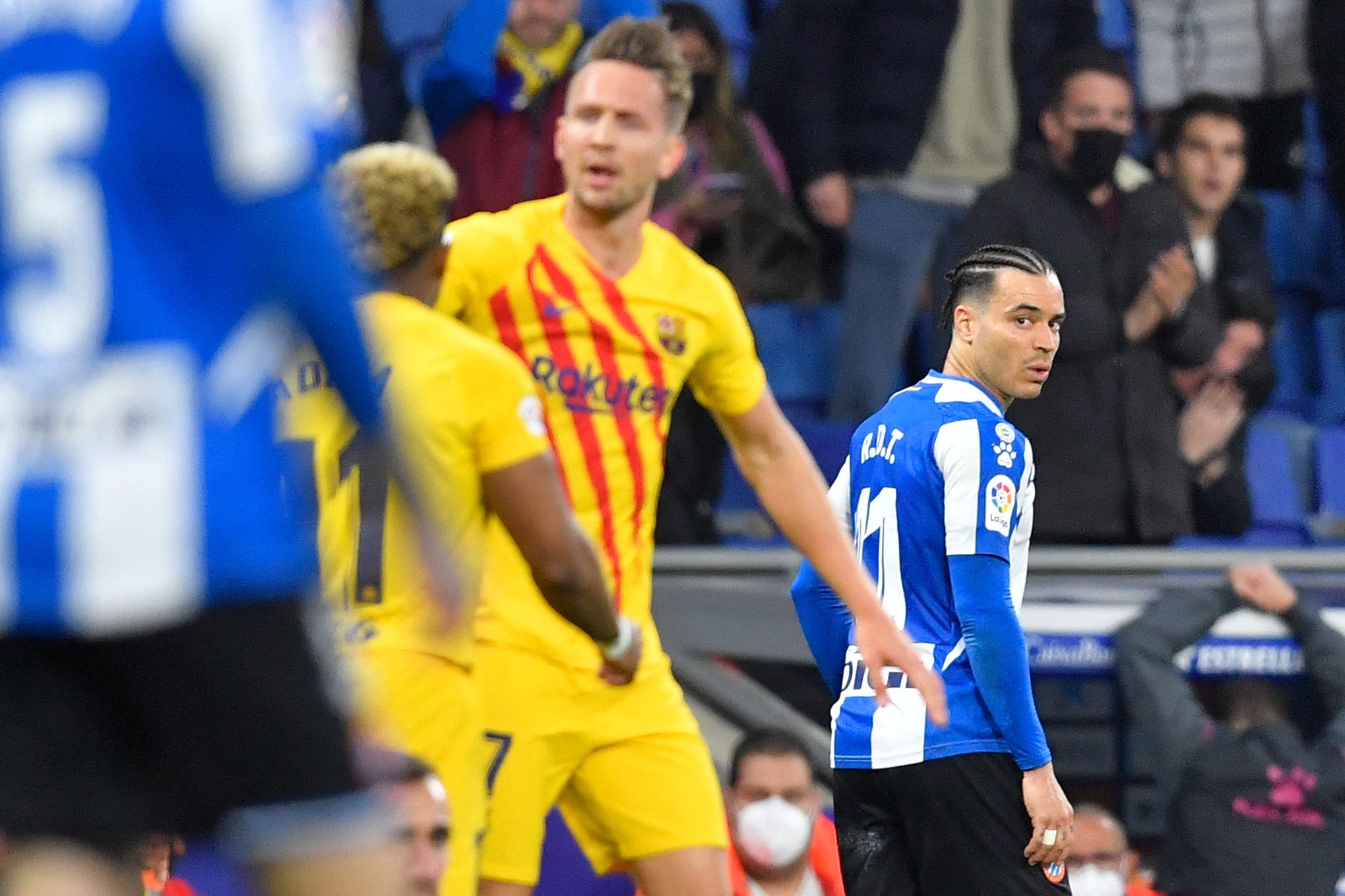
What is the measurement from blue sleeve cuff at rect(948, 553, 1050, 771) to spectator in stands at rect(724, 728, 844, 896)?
187 cm

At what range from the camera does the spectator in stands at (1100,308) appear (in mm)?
7402

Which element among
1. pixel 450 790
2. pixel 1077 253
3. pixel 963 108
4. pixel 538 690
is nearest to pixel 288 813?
pixel 450 790

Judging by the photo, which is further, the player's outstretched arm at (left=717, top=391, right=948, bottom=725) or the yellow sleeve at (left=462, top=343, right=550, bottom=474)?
the player's outstretched arm at (left=717, top=391, right=948, bottom=725)

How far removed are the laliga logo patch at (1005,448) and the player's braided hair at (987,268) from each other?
35 cm

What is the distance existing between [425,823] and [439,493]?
69cm

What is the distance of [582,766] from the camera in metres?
4.70

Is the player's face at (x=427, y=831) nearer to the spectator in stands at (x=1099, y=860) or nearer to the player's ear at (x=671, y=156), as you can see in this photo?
the player's ear at (x=671, y=156)

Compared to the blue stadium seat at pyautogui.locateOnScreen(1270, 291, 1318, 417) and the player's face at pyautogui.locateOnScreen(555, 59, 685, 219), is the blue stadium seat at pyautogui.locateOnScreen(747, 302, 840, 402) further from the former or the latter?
the player's face at pyautogui.locateOnScreen(555, 59, 685, 219)

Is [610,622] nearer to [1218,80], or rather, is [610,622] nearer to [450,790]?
[450,790]

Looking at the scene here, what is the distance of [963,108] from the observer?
326 inches

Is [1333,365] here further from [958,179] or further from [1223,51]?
[958,179]

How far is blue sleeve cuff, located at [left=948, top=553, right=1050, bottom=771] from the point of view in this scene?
4.21 m

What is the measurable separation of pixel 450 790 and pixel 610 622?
539 mm

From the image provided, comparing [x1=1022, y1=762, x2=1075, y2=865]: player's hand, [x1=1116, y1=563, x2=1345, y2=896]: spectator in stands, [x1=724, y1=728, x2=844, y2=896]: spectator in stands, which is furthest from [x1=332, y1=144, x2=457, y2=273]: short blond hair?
[x1=1116, y1=563, x2=1345, y2=896]: spectator in stands
